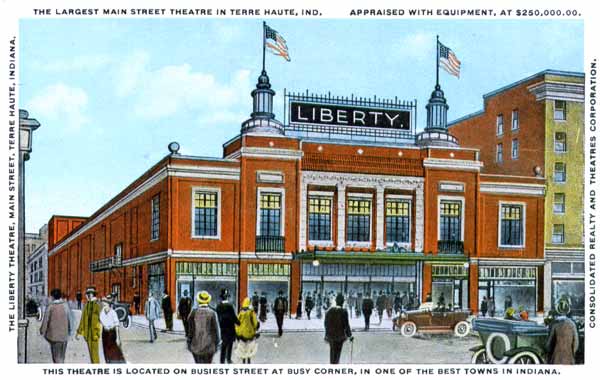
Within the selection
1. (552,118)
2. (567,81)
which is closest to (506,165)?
(552,118)

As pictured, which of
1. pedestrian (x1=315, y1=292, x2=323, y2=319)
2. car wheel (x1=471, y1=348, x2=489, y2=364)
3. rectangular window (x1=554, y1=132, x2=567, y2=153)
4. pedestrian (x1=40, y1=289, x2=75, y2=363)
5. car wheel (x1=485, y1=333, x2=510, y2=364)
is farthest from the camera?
pedestrian (x1=315, y1=292, x2=323, y2=319)

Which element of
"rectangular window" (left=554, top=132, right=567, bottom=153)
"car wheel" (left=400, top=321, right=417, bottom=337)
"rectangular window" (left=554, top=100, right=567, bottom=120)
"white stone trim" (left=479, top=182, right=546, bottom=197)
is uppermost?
"rectangular window" (left=554, top=100, right=567, bottom=120)

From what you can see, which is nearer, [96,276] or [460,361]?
[460,361]

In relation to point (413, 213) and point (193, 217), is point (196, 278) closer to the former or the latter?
point (193, 217)

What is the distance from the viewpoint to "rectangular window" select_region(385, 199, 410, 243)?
16.9 m

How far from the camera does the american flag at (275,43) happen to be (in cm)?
1448

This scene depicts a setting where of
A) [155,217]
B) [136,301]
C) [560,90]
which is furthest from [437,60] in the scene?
[136,301]

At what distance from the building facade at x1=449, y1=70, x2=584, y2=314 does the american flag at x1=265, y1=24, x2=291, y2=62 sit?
3570 mm

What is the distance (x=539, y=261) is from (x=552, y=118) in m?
2.74

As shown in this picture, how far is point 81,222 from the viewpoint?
595 inches

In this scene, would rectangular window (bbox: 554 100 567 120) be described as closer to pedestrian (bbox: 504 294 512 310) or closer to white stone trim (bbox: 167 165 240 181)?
pedestrian (bbox: 504 294 512 310)

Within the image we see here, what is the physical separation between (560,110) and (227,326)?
731 centimetres

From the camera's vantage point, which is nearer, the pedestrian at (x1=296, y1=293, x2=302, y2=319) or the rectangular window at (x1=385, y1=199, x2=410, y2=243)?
the pedestrian at (x1=296, y1=293, x2=302, y2=319)

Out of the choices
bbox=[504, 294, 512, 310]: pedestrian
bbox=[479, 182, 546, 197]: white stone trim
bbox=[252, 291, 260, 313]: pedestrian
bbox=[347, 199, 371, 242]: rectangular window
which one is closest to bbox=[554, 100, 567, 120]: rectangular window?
bbox=[479, 182, 546, 197]: white stone trim
